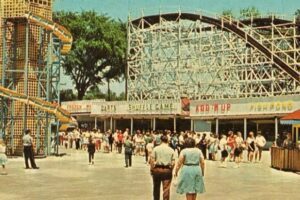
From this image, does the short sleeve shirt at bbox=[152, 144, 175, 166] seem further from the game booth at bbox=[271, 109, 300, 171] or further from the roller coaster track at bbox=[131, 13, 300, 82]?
the roller coaster track at bbox=[131, 13, 300, 82]

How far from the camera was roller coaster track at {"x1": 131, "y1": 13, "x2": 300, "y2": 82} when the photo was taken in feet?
166

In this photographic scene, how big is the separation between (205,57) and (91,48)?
2628 cm

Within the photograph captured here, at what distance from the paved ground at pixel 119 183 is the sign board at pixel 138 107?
24.8 metres

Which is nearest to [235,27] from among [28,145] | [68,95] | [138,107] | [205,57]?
[205,57]

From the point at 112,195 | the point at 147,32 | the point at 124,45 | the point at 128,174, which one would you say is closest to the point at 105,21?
the point at 124,45

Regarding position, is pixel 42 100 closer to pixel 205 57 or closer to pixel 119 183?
pixel 119 183

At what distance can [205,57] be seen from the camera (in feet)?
198

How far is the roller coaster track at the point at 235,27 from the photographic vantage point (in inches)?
1992

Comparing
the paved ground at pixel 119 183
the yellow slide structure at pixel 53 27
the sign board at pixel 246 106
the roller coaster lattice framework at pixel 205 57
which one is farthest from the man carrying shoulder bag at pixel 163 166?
the roller coaster lattice framework at pixel 205 57

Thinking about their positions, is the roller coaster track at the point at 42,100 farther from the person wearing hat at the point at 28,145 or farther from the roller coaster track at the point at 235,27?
the roller coaster track at the point at 235,27

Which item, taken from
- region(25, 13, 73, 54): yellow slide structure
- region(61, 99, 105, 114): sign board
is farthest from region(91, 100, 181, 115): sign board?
region(25, 13, 73, 54): yellow slide structure

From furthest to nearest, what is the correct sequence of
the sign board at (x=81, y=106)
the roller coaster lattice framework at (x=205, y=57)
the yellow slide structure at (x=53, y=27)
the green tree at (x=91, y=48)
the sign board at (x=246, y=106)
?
the green tree at (x=91, y=48)
the sign board at (x=81, y=106)
the roller coaster lattice framework at (x=205, y=57)
the sign board at (x=246, y=106)
the yellow slide structure at (x=53, y=27)

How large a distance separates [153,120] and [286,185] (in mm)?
35045

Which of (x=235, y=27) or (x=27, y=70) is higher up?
(x=235, y=27)
